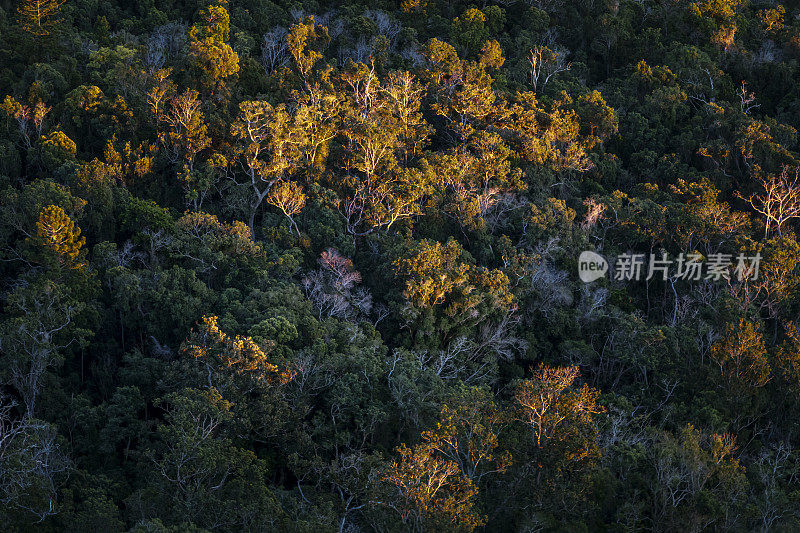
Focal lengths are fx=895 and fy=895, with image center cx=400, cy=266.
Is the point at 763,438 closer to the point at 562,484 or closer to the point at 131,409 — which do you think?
the point at 562,484

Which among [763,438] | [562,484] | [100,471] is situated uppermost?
[562,484]

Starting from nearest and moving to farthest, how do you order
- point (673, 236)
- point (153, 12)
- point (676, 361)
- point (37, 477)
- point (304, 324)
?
1. point (37, 477)
2. point (304, 324)
3. point (676, 361)
4. point (673, 236)
5. point (153, 12)

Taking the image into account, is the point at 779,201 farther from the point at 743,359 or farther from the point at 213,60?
the point at 213,60

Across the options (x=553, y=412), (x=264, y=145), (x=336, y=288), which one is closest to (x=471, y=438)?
(x=553, y=412)

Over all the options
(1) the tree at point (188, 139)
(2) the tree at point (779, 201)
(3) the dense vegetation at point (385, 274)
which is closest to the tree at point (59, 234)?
(3) the dense vegetation at point (385, 274)

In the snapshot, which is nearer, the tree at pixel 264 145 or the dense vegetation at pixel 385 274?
the dense vegetation at pixel 385 274

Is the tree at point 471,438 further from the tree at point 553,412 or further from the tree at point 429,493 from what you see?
the tree at point 429,493

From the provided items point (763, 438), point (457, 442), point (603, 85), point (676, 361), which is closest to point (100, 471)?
point (457, 442)

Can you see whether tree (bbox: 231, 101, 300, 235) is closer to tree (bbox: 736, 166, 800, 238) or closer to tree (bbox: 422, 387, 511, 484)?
tree (bbox: 422, 387, 511, 484)

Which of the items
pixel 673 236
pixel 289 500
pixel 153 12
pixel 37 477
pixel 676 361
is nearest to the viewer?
pixel 37 477
